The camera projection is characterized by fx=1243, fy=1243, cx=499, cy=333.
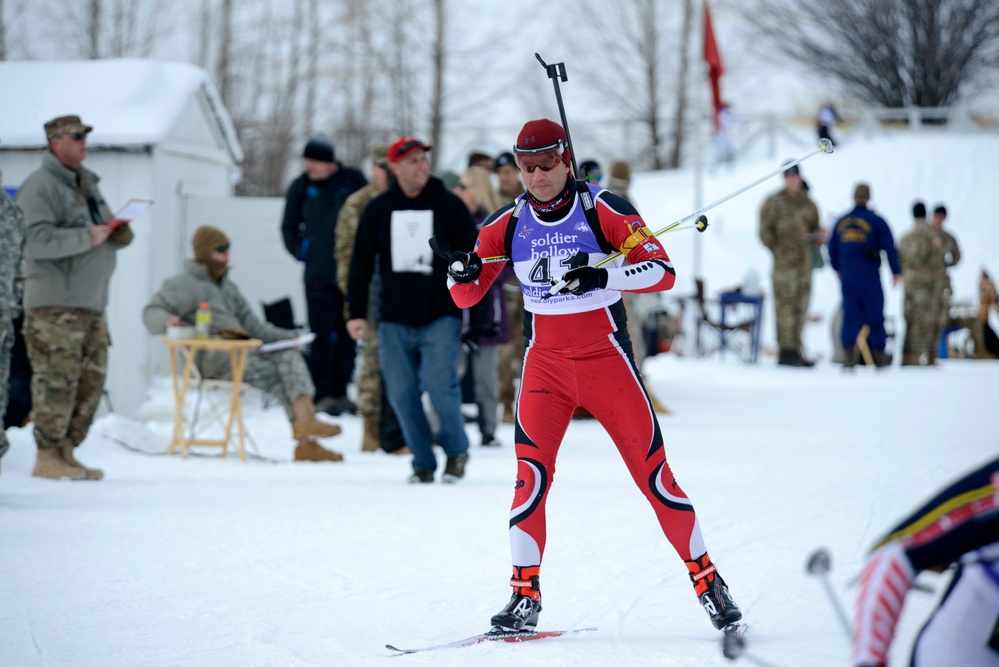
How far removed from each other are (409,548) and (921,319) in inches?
483

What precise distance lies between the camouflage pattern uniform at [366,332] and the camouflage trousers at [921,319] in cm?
949

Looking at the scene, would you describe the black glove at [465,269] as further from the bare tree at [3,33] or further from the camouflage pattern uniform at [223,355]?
the bare tree at [3,33]

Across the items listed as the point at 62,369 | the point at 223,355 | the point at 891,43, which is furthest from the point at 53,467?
the point at 891,43

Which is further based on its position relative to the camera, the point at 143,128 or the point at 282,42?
the point at 282,42

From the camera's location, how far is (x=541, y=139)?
4.74 m

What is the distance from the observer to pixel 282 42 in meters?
28.1

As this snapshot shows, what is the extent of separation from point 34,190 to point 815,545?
5.21 metres

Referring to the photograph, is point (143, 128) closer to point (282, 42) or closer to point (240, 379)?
point (240, 379)

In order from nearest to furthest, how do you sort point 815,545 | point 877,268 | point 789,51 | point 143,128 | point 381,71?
point 815,545 → point 143,128 → point 877,268 → point 381,71 → point 789,51

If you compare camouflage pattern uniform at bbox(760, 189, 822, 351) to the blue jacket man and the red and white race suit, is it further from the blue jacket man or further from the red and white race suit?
the red and white race suit

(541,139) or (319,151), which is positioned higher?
(319,151)

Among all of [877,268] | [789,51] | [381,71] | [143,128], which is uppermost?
[789,51]

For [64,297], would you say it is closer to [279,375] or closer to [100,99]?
[279,375]

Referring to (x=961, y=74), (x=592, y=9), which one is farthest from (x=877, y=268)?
(x=961, y=74)
